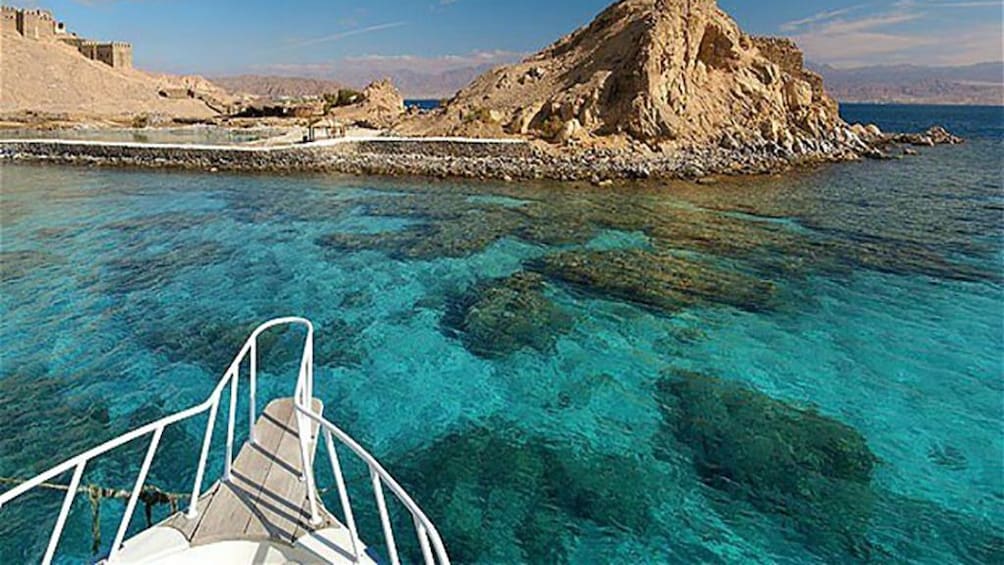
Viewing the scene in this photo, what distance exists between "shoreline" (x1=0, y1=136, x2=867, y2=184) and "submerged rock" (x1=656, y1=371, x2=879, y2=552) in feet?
73.9

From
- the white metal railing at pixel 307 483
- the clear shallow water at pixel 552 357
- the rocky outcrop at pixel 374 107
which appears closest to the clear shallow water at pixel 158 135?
the rocky outcrop at pixel 374 107

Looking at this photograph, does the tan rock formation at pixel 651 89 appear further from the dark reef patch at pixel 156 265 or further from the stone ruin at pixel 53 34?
the stone ruin at pixel 53 34

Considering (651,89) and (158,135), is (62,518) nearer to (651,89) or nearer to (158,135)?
(651,89)

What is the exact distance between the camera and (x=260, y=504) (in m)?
4.26

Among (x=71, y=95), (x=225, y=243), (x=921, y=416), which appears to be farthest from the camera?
(x=71, y=95)

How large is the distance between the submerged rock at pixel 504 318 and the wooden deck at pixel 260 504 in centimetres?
665

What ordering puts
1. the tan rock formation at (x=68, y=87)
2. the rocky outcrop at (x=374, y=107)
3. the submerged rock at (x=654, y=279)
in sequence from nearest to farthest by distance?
the submerged rock at (x=654, y=279), the rocky outcrop at (x=374, y=107), the tan rock formation at (x=68, y=87)

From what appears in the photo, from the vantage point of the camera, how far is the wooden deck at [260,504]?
4.00 meters

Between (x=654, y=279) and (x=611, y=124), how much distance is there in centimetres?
2642

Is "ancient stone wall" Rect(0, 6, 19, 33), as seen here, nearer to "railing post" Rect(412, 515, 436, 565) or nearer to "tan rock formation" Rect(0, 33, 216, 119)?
"tan rock formation" Rect(0, 33, 216, 119)

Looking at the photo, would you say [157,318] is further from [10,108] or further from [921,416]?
[10,108]

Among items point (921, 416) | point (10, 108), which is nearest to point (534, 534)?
point (921, 416)

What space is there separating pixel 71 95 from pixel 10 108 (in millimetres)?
10340

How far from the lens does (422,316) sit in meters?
13.2
